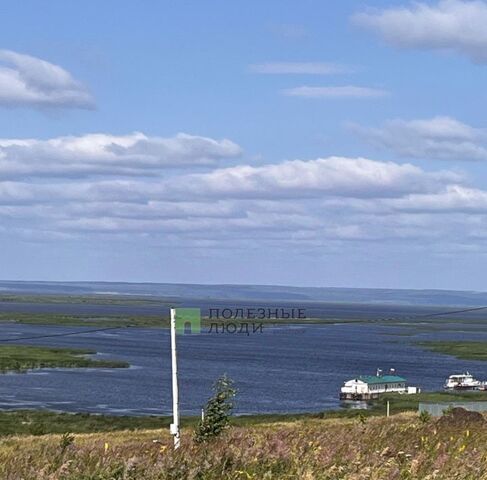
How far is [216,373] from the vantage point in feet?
284

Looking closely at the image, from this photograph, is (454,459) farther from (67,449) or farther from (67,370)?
(67,370)

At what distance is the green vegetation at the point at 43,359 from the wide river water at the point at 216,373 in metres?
2.87

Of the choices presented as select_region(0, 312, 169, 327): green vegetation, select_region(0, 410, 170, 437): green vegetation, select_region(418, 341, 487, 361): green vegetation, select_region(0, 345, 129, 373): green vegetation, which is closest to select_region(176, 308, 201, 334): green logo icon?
select_region(0, 410, 170, 437): green vegetation

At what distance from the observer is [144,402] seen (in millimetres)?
64875

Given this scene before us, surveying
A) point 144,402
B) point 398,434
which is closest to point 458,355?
point 144,402

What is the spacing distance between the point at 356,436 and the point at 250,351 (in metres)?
114

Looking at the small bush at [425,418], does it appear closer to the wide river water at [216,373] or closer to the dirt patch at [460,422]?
the dirt patch at [460,422]

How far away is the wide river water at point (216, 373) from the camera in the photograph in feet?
214

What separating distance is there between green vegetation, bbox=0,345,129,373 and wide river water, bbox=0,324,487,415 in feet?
9.41

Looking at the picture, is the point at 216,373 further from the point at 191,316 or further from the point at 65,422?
the point at 191,316

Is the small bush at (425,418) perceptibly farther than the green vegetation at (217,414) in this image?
Yes

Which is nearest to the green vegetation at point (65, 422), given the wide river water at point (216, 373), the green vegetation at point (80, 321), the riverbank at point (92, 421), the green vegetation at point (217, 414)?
the riverbank at point (92, 421)

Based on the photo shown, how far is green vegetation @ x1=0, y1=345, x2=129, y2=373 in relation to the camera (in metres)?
91.0

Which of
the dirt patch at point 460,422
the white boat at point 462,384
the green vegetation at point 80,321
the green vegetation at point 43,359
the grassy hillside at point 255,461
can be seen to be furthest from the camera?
the green vegetation at point 80,321
